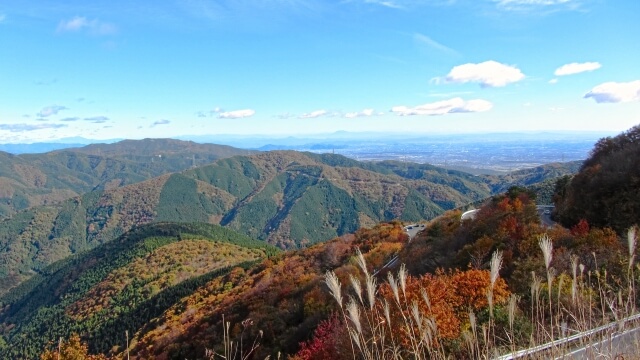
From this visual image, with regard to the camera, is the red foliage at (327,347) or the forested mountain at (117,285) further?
the forested mountain at (117,285)

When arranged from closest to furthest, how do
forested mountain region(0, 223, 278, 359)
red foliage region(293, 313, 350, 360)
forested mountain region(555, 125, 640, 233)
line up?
red foliage region(293, 313, 350, 360) < forested mountain region(555, 125, 640, 233) < forested mountain region(0, 223, 278, 359)

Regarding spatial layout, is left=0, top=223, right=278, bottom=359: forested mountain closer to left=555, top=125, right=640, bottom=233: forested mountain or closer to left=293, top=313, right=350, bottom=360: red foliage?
left=555, top=125, right=640, bottom=233: forested mountain

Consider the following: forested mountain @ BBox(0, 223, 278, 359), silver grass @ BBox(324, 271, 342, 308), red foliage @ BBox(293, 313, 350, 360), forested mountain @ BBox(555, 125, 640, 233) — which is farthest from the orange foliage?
forested mountain @ BBox(0, 223, 278, 359)

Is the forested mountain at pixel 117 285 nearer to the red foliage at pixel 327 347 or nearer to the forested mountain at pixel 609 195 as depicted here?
the forested mountain at pixel 609 195

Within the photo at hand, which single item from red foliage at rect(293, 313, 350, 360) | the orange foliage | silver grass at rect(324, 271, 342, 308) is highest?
silver grass at rect(324, 271, 342, 308)

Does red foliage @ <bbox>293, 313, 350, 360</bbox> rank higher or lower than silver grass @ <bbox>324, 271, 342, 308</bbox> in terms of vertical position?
lower

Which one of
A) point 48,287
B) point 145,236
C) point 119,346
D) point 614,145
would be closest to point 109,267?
point 145,236

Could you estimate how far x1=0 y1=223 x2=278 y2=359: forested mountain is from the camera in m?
87.5

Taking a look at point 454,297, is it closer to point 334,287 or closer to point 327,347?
point 327,347

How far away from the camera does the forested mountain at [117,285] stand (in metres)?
87.5

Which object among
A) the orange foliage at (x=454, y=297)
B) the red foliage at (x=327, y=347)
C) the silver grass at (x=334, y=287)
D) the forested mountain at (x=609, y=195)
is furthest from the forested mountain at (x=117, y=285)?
the silver grass at (x=334, y=287)

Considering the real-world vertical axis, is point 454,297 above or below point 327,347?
above

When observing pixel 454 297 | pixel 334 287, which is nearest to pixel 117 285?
pixel 454 297

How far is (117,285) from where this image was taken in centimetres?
11500
